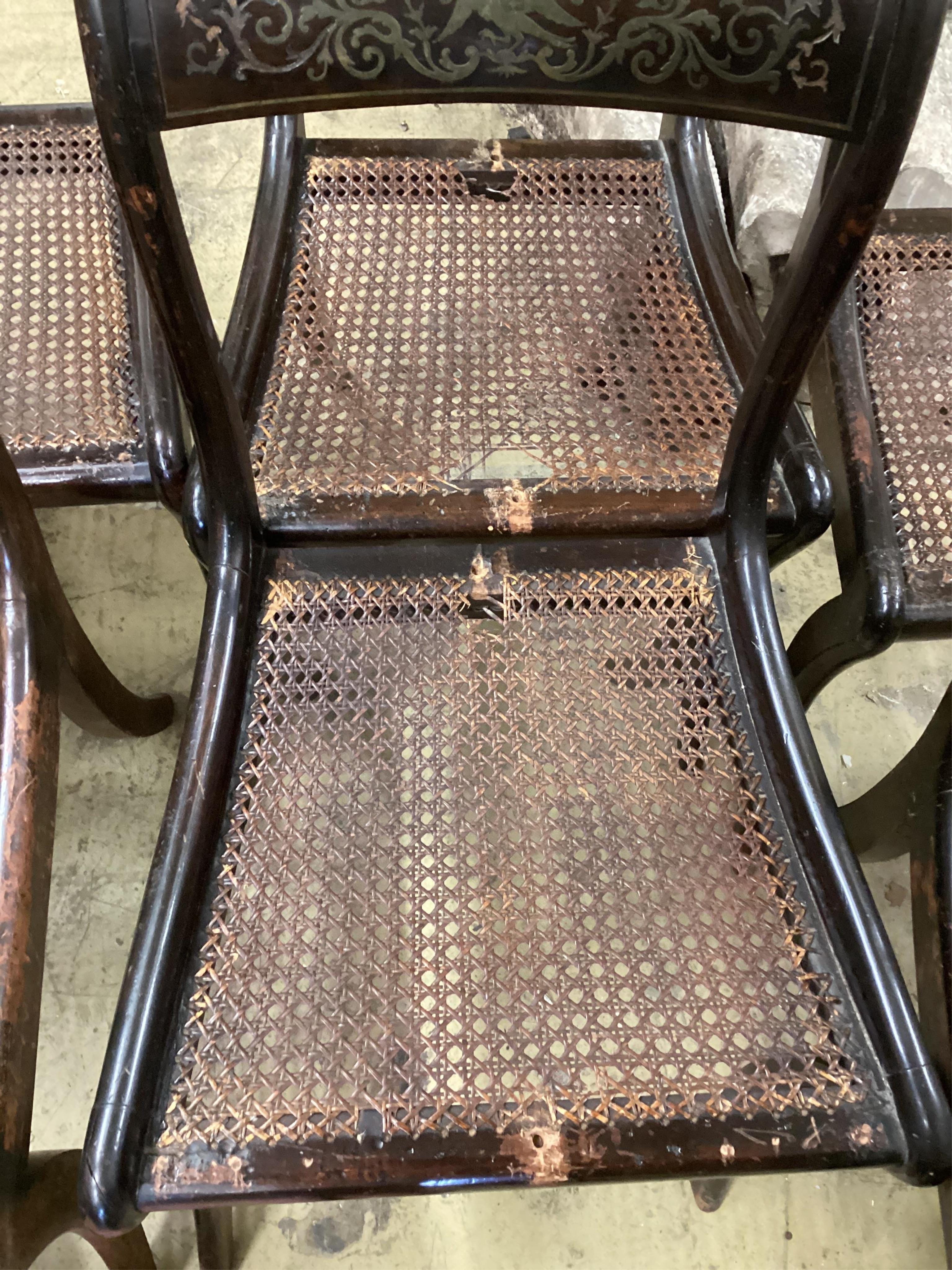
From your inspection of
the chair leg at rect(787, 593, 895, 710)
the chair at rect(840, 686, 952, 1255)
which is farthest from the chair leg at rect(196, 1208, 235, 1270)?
the chair leg at rect(787, 593, 895, 710)

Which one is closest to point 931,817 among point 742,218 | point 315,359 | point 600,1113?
point 600,1113

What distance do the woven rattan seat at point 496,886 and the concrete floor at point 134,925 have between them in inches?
20.2

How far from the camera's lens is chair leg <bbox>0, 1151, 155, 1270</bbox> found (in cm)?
50

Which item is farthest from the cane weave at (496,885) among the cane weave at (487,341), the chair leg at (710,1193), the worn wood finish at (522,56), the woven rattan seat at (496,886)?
the chair leg at (710,1193)

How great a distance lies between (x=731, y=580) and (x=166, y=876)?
1.46 feet

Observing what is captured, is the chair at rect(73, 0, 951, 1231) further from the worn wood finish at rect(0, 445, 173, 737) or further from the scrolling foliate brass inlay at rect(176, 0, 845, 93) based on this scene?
the worn wood finish at rect(0, 445, 173, 737)

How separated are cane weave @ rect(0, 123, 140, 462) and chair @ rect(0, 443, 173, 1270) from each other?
13 cm

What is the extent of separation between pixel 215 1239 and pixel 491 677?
0.64 m

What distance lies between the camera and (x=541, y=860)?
0.57 m

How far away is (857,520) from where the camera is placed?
2.44ft

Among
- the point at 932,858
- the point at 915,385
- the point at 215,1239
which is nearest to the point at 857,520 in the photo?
the point at 915,385

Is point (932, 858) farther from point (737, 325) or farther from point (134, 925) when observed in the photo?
point (134, 925)

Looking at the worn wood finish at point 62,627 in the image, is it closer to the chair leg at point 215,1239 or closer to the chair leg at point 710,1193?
the chair leg at point 215,1239

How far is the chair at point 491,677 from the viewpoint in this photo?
0.43m
